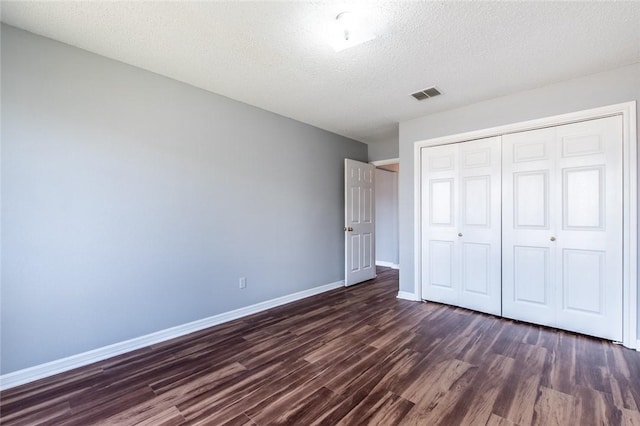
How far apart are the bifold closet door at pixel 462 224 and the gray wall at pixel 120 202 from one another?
6.63 feet

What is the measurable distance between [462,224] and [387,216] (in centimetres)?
304

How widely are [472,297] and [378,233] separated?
3.33 m

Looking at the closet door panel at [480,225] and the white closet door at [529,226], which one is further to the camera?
the closet door panel at [480,225]

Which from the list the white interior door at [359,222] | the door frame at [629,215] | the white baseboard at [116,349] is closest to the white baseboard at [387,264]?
the white interior door at [359,222]

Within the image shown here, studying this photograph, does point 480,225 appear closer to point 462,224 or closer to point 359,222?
point 462,224

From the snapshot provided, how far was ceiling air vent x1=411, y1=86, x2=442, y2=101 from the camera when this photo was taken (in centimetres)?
296

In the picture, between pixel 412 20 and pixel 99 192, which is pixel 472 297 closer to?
pixel 412 20

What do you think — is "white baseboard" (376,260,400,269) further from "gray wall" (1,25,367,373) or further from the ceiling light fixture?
the ceiling light fixture

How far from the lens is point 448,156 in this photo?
3568 millimetres

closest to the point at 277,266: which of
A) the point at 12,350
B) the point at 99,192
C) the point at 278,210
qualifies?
the point at 278,210

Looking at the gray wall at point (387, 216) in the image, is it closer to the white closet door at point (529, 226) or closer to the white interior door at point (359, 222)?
the white interior door at point (359, 222)

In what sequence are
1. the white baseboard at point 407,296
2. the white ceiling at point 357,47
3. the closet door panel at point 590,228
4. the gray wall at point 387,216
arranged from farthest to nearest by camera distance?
the gray wall at point 387,216
the white baseboard at point 407,296
the closet door panel at point 590,228
the white ceiling at point 357,47

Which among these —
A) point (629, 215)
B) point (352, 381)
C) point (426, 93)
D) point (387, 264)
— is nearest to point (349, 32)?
point (426, 93)

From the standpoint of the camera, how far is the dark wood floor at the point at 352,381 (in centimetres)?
166
